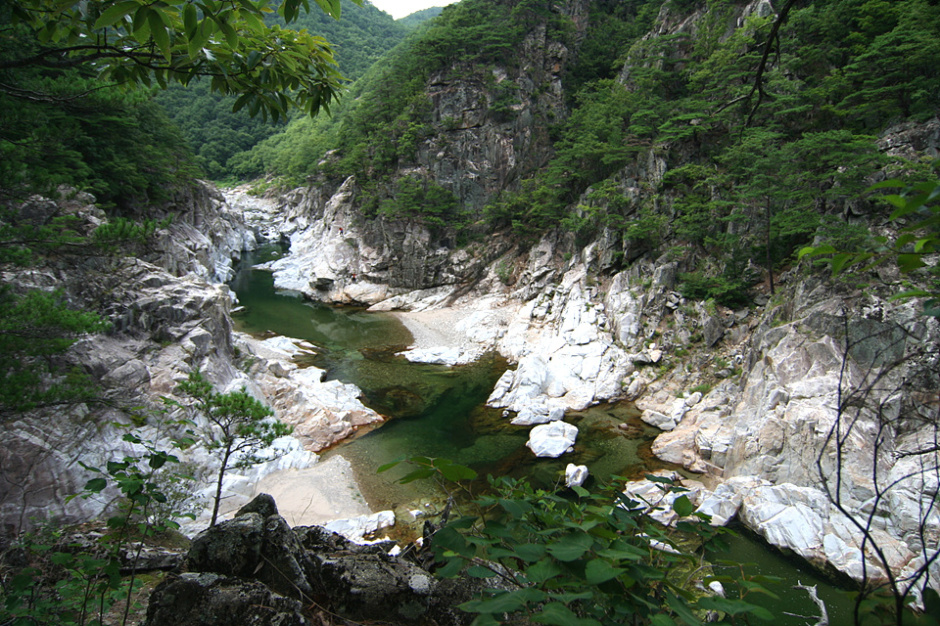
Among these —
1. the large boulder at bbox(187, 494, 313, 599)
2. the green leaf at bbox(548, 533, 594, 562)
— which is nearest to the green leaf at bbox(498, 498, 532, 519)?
the green leaf at bbox(548, 533, 594, 562)

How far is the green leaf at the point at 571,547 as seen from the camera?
1140 mm

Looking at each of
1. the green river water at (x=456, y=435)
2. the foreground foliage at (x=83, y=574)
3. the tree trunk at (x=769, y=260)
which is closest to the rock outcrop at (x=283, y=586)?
the foreground foliage at (x=83, y=574)

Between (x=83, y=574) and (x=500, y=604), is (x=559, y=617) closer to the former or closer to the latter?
(x=500, y=604)

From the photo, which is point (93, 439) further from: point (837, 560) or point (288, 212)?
point (288, 212)

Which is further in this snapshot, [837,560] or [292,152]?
[292,152]

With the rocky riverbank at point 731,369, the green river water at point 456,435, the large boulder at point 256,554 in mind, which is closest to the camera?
the large boulder at point 256,554

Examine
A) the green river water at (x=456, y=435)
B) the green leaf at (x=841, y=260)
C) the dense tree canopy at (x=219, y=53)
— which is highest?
the dense tree canopy at (x=219, y=53)

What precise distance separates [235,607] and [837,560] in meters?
8.37

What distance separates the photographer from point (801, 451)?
8297mm

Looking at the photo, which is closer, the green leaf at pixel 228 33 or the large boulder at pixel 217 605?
the green leaf at pixel 228 33

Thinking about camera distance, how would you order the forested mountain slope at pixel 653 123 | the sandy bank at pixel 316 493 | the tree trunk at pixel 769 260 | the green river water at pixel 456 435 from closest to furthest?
the green river water at pixel 456 435 → the sandy bank at pixel 316 493 → the forested mountain slope at pixel 653 123 → the tree trunk at pixel 769 260

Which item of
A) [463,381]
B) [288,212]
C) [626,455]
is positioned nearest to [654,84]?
[463,381]

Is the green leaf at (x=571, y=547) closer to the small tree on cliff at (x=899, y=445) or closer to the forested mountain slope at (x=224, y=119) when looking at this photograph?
the small tree on cliff at (x=899, y=445)

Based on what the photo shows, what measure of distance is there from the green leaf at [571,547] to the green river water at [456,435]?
4.53 m
